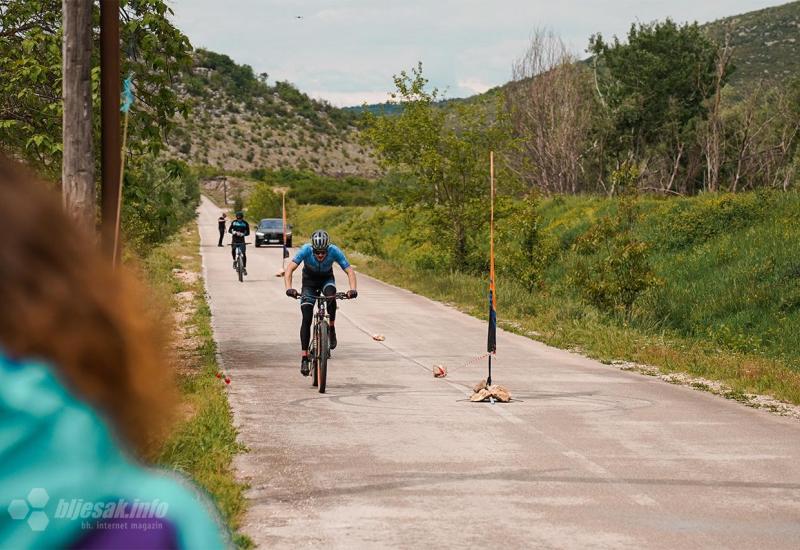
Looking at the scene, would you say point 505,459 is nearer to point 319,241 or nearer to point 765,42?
point 319,241

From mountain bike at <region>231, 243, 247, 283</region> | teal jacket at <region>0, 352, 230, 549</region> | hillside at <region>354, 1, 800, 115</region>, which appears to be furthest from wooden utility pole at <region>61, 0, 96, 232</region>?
hillside at <region>354, 1, 800, 115</region>

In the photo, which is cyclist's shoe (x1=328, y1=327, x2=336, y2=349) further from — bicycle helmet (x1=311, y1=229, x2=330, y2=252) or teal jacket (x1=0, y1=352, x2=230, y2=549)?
teal jacket (x1=0, y1=352, x2=230, y2=549)

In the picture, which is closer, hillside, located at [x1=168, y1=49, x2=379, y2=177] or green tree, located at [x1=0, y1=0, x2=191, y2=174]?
green tree, located at [x1=0, y1=0, x2=191, y2=174]

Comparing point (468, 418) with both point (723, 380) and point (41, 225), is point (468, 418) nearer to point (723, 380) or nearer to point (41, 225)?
point (723, 380)

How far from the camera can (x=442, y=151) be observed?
35.1 meters

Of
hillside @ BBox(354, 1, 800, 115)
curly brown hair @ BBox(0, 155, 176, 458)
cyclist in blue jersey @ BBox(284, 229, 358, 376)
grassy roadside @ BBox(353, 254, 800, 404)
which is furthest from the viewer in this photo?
hillside @ BBox(354, 1, 800, 115)

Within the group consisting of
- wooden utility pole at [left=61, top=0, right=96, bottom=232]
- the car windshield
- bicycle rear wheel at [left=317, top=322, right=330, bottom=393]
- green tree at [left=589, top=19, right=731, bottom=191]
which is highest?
green tree at [left=589, top=19, right=731, bottom=191]

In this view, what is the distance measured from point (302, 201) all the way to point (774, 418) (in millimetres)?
103737

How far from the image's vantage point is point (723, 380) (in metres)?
15.6

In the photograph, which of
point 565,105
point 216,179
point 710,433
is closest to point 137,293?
point 710,433

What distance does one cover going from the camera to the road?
7.25 metres

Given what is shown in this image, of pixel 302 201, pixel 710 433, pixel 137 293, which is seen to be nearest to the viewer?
pixel 137 293

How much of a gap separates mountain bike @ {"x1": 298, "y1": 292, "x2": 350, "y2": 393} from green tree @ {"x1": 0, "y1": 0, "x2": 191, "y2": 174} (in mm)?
2807

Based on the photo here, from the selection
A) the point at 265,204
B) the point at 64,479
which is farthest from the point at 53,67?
the point at 265,204
